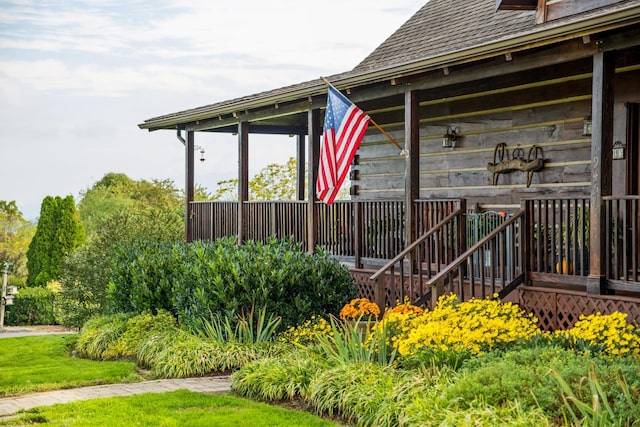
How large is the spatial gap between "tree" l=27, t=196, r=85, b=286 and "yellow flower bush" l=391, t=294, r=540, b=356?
23785 mm

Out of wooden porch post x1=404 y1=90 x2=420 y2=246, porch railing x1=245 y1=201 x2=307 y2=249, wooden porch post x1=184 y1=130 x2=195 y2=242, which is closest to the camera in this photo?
wooden porch post x1=404 y1=90 x2=420 y2=246

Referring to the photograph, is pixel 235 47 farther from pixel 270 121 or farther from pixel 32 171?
pixel 270 121

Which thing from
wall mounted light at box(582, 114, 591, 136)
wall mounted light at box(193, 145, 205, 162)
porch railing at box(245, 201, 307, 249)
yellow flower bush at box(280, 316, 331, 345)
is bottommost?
yellow flower bush at box(280, 316, 331, 345)

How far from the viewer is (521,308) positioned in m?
10.4

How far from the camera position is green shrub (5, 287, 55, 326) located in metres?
28.4

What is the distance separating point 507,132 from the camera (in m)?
13.8

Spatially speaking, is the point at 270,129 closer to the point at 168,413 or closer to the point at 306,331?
the point at 306,331

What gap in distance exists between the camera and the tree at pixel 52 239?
30.9 metres

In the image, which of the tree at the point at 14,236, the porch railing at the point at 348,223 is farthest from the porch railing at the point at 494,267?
the tree at the point at 14,236

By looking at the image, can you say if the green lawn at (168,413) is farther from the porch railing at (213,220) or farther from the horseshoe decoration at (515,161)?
the porch railing at (213,220)

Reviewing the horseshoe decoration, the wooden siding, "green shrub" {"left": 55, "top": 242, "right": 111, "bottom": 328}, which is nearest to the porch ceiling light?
the wooden siding

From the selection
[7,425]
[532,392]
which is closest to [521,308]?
[532,392]

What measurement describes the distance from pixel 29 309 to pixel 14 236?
36.8 ft

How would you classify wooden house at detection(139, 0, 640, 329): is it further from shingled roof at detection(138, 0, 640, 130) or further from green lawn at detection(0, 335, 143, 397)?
green lawn at detection(0, 335, 143, 397)
